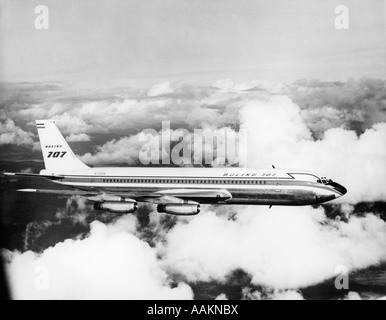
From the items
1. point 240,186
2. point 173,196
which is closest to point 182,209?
point 173,196

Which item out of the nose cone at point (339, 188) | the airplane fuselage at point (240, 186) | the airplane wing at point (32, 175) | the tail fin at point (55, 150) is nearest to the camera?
the nose cone at point (339, 188)

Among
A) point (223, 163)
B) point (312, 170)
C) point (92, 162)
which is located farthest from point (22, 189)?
point (312, 170)

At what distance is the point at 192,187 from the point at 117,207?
5.33 ft

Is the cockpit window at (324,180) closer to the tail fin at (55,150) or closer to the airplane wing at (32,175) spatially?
the tail fin at (55,150)

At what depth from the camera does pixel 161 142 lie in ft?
39.6

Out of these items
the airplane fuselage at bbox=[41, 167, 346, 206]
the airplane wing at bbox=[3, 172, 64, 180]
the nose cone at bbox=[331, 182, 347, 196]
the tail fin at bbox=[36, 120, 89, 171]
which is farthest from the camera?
the tail fin at bbox=[36, 120, 89, 171]

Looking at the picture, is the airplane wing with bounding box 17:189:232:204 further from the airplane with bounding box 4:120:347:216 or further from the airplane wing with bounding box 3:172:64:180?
the airplane wing with bounding box 3:172:64:180

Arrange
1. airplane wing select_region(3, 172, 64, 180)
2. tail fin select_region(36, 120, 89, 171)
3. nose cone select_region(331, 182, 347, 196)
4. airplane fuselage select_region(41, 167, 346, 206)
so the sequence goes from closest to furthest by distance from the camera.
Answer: nose cone select_region(331, 182, 347, 196) < airplane wing select_region(3, 172, 64, 180) < airplane fuselage select_region(41, 167, 346, 206) < tail fin select_region(36, 120, 89, 171)

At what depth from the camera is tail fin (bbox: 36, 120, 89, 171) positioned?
12.2 meters

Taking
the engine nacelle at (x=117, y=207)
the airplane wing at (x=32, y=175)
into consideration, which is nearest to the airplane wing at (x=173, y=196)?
the engine nacelle at (x=117, y=207)

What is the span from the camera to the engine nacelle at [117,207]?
11.9 m

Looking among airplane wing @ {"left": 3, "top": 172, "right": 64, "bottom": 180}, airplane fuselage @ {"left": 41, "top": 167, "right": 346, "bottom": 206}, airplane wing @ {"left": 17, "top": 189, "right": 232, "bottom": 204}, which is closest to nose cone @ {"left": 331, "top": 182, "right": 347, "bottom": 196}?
airplane fuselage @ {"left": 41, "top": 167, "right": 346, "bottom": 206}

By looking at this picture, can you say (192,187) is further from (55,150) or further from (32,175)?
(32,175)
